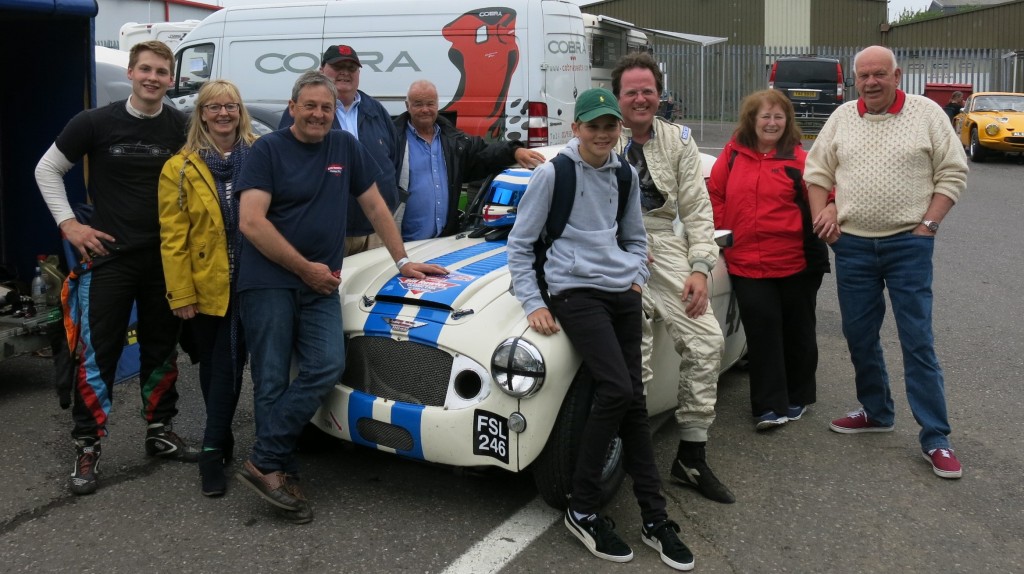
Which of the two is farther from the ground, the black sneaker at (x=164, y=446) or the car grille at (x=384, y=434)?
the car grille at (x=384, y=434)

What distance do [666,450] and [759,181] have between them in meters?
1.38

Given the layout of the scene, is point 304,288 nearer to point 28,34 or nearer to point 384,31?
point 28,34

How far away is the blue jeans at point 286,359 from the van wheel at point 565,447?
0.88m

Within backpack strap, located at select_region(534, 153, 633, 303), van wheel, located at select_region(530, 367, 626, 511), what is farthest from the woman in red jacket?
van wheel, located at select_region(530, 367, 626, 511)

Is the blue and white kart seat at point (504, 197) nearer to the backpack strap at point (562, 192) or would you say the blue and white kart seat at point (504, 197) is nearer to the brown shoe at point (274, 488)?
the backpack strap at point (562, 192)

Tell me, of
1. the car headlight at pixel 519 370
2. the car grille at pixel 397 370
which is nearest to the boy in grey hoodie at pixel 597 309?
the car headlight at pixel 519 370

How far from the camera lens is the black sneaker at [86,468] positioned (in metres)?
4.07

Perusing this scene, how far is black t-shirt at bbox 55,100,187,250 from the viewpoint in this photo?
413cm

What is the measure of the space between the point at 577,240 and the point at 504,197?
148 centimetres

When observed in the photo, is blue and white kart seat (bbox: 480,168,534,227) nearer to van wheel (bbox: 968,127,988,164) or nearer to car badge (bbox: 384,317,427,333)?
car badge (bbox: 384,317,427,333)

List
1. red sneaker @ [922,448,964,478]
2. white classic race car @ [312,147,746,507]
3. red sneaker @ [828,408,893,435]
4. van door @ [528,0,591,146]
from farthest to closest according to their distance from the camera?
van door @ [528,0,591,146], red sneaker @ [828,408,893,435], red sneaker @ [922,448,964,478], white classic race car @ [312,147,746,507]

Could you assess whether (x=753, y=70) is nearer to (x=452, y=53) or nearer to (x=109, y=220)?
(x=452, y=53)

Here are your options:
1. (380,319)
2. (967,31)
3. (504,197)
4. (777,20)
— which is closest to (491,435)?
(380,319)

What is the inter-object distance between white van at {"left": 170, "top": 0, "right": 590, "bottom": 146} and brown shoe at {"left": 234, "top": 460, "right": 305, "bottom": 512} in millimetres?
7747
